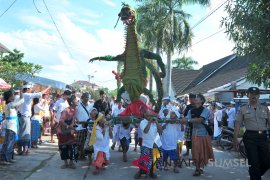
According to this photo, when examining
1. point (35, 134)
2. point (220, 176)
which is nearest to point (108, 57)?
point (220, 176)

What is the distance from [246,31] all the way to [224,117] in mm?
7259

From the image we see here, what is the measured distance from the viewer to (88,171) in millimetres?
7270

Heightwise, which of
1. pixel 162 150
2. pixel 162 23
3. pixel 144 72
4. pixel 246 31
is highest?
pixel 162 23

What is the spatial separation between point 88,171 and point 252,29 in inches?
178

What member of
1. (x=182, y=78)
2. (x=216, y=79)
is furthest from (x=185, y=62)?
(x=216, y=79)

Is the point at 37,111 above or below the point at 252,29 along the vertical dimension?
below

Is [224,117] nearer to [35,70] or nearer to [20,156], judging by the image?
[20,156]

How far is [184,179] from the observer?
6.80 metres

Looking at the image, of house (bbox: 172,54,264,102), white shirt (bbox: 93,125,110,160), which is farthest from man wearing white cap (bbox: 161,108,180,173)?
house (bbox: 172,54,264,102)

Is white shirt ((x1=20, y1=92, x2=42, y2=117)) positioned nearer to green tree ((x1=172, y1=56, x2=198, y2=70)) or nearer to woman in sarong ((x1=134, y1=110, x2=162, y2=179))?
woman in sarong ((x1=134, y1=110, x2=162, y2=179))

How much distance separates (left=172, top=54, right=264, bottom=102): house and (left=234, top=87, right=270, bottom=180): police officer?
14461mm

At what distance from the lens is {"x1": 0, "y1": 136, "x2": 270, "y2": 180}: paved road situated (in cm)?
675

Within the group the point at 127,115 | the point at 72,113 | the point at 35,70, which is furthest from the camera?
the point at 35,70

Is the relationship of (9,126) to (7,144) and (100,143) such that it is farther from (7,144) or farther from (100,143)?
(100,143)
